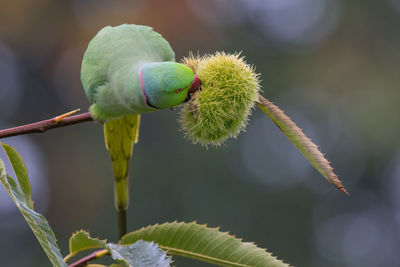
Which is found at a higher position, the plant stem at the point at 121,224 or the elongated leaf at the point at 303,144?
the elongated leaf at the point at 303,144

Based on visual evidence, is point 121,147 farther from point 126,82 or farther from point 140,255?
point 140,255

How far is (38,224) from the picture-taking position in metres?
1.16

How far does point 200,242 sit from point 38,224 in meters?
0.51

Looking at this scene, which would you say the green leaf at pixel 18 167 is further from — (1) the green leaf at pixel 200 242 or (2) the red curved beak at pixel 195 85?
(2) the red curved beak at pixel 195 85

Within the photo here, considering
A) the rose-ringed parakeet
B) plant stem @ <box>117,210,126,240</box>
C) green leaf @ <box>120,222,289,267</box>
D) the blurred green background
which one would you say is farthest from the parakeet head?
the blurred green background

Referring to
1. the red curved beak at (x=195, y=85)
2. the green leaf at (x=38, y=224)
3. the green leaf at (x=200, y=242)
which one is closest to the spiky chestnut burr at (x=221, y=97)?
the red curved beak at (x=195, y=85)

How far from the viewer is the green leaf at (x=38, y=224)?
3.50 feet

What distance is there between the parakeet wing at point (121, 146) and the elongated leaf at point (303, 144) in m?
0.83

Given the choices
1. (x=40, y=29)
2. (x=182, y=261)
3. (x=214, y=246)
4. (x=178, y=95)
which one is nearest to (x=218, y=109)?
(x=178, y=95)

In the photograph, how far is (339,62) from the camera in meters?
8.34

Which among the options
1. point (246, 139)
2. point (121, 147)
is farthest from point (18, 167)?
point (246, 139)

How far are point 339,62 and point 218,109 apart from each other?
7337 mm

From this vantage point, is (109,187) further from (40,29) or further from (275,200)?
(40,29)

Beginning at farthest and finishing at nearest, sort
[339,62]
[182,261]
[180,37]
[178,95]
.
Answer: [180,37]
[339,62]
[182,261]
[178,95]
